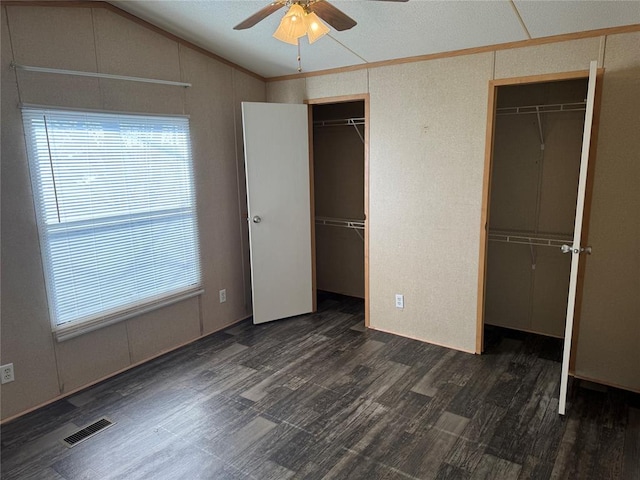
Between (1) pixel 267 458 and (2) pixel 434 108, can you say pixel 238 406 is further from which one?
(2) pixel 434 108

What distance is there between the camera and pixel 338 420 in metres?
2.48

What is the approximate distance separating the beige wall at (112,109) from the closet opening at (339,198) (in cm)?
93

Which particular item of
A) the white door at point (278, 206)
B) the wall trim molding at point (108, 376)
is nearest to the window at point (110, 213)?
the wall trim molding at point (108, 376)

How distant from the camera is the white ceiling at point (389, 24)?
2.36 m

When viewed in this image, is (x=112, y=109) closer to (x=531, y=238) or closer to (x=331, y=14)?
(x=331, y=14)

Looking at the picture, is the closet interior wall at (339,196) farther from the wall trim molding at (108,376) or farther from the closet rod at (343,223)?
the wall trim molding at (108,376)

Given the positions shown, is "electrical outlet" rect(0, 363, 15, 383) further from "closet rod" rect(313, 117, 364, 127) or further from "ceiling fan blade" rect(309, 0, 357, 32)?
"closet rod" rect(313, 117, 364, 127)

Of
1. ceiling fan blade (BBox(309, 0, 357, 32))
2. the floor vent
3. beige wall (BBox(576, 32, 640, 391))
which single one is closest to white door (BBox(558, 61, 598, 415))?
beige wall (BBox(576, 32, 640, 391))

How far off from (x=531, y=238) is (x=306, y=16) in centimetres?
249

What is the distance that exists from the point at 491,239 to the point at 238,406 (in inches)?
99.1

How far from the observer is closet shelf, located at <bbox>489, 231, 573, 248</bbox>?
11.0ft

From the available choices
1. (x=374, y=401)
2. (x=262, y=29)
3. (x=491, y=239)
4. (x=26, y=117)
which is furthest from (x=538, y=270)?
(x=26, y=117)

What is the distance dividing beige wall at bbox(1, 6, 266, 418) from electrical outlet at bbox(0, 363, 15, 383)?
29mm

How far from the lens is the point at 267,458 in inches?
85.7
